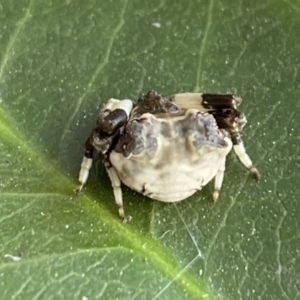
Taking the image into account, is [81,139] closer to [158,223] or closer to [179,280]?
[158,223]

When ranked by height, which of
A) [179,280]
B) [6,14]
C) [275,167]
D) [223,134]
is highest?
[6,14]

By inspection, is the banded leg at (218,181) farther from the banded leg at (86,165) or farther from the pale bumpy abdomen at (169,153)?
the banded leg at (86,165)

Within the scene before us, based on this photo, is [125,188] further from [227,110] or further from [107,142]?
[227,110]

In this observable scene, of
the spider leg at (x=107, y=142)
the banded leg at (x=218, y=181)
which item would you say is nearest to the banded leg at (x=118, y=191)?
the spider leg at (x=107, y=142)

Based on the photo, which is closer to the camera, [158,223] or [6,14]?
[158,223]

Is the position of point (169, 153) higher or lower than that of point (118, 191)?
higher

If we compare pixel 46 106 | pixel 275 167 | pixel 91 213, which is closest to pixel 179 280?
pixel 91 213

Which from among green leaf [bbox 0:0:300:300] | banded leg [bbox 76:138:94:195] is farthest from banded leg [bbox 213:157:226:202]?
banded leg [bbox 76:138:94:195]

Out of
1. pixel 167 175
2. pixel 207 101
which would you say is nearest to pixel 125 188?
pixel 167 175
